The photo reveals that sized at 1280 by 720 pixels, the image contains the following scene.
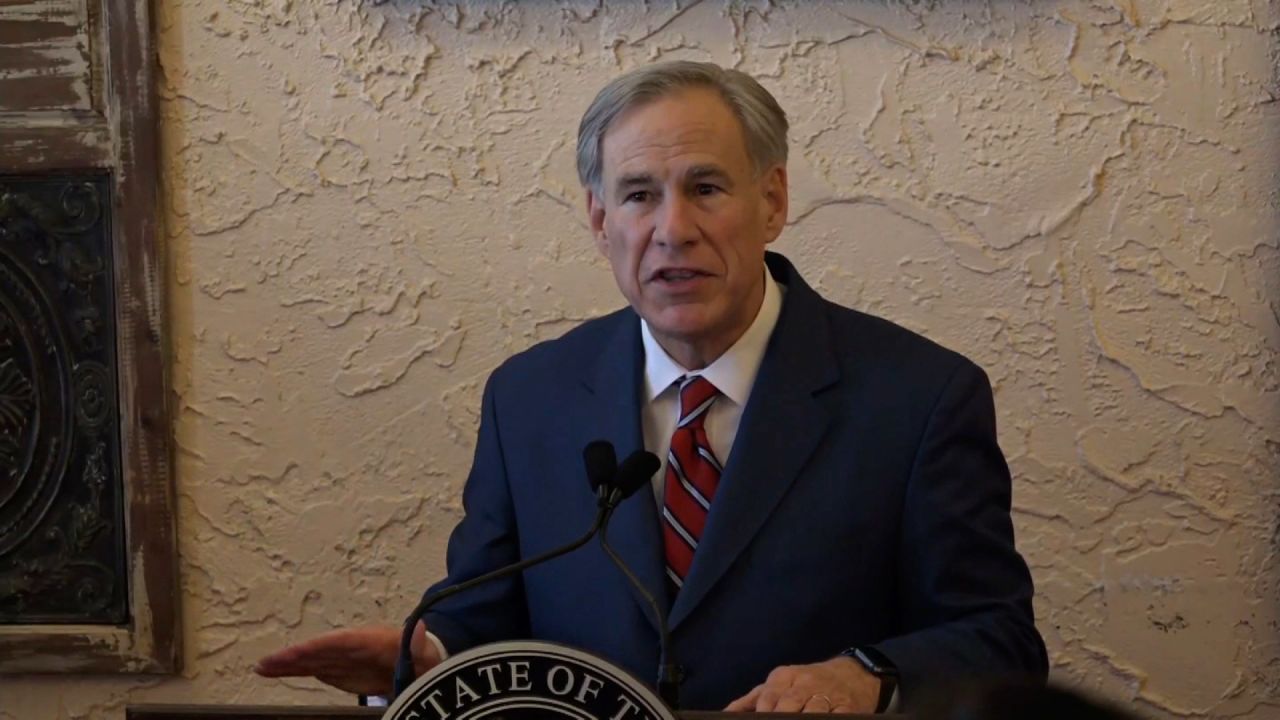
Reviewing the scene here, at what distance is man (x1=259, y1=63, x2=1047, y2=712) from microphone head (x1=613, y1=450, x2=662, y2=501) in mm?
331

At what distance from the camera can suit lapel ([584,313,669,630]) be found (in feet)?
4.91

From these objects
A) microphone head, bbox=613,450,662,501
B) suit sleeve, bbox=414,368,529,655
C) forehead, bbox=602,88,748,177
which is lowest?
suit sleeve, bbox=414,368,529,655

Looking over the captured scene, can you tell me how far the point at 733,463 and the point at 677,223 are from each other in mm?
255

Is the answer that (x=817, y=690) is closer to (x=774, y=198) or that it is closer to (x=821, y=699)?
(x=821, y=699)

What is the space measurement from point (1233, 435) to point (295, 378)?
125cm

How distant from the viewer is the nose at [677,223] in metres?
1.54

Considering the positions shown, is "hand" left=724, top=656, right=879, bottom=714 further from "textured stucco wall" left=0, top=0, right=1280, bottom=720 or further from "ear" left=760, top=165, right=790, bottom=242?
"textured stucco wall" left=0, top=0, right=1280, bottom=720

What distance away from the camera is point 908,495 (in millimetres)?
1512

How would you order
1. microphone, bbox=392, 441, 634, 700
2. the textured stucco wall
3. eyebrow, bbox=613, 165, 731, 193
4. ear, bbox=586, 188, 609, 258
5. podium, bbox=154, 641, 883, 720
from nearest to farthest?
podium, bbox=154, 641, 883, 720
microphone, bbox=392, 441, 634, 700
eyebrow, bbox=613, 165, 731, 193
ear, bbox=586, 188, 609, 258
the textured stucco wall

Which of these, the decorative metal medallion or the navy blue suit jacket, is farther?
the navy blue suit jacket

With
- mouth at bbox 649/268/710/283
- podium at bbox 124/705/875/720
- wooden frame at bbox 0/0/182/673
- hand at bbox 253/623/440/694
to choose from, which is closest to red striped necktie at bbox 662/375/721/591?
mouth at bbox 649/268/710/283

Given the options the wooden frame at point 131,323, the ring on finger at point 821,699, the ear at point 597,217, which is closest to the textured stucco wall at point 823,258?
the wooden frame at point 131,323

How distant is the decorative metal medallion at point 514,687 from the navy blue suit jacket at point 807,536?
1.71 ft

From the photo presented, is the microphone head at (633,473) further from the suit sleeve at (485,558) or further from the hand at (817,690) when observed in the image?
the suit sleeve at (485,558)
